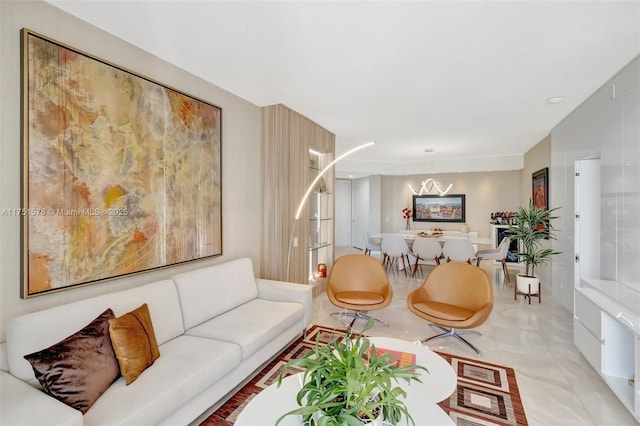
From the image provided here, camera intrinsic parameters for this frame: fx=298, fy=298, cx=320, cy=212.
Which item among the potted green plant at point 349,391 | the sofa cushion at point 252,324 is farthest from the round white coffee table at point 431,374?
the sofa cushion at point 252,324

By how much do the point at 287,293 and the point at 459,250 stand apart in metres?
3.77

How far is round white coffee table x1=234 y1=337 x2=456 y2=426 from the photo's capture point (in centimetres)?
138

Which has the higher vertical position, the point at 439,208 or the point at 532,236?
the point at 439,208

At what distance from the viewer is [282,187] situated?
3852mm

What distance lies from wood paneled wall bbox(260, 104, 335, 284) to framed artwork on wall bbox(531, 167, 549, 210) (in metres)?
4.12

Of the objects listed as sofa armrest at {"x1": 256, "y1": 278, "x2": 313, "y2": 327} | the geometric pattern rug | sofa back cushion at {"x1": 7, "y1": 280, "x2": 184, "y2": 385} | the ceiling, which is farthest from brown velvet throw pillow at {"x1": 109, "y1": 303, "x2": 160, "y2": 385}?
the ceiling

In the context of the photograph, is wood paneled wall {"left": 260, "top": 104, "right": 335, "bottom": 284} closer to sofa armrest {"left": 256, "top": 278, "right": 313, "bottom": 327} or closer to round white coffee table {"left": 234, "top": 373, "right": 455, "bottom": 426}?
sofa armrest {"left": 256, "top": 278, "right": 313, "bottom": 327}

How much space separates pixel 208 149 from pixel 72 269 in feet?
5.09

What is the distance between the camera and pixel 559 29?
2.16 metres

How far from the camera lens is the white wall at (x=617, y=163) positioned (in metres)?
2.49

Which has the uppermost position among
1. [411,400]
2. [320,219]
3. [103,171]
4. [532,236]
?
[103,171]

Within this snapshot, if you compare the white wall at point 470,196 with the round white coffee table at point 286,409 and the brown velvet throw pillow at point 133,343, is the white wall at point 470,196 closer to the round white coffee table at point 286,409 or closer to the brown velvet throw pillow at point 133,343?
the round white coffee table at point 286,409

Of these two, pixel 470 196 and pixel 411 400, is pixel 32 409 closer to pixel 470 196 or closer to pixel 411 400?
pixel 411 400

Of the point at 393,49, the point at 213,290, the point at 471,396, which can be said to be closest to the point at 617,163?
the point at 393,49
